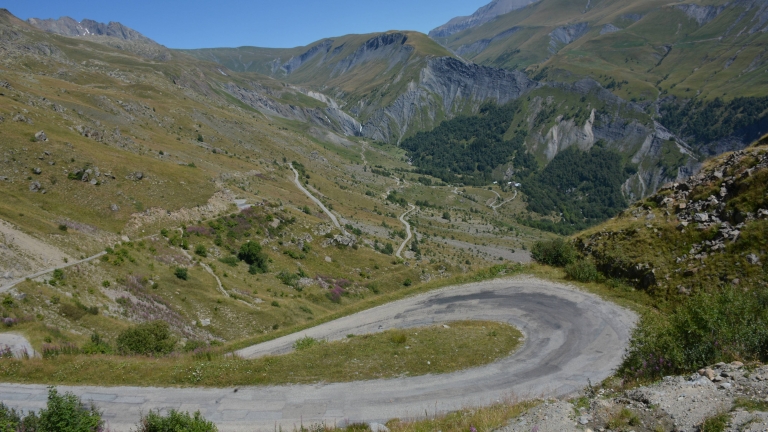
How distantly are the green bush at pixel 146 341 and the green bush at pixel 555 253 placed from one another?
2978 cm

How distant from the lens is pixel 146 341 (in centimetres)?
2264

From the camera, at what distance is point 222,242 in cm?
5662

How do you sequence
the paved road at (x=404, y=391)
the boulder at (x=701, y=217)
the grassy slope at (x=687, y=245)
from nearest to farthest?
the paved road at (x=404, y=391) → the grassy slope at (x=687, y=245) → the boulder at (x=701, y=217)

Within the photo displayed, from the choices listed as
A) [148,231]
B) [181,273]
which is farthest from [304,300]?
[148,231]

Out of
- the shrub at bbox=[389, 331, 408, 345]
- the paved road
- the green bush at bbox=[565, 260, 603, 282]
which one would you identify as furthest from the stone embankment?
the green bush at bbox=[565, 260, 603, 282]

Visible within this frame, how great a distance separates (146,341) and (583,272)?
2996 cm

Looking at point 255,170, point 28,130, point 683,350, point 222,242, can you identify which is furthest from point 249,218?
point 683,350

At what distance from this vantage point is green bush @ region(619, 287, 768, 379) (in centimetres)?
1195

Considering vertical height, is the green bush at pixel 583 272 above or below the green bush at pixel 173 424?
above

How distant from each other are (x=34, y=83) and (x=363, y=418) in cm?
13882

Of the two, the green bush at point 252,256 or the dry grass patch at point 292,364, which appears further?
the green bush at point 252,256

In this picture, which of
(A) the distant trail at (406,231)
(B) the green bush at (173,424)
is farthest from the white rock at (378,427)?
(A) the distant trail at (406,231)

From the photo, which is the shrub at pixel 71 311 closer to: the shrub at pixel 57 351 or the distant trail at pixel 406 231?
the shrub at pixel 57 351

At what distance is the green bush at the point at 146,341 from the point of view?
2233 centimetres
